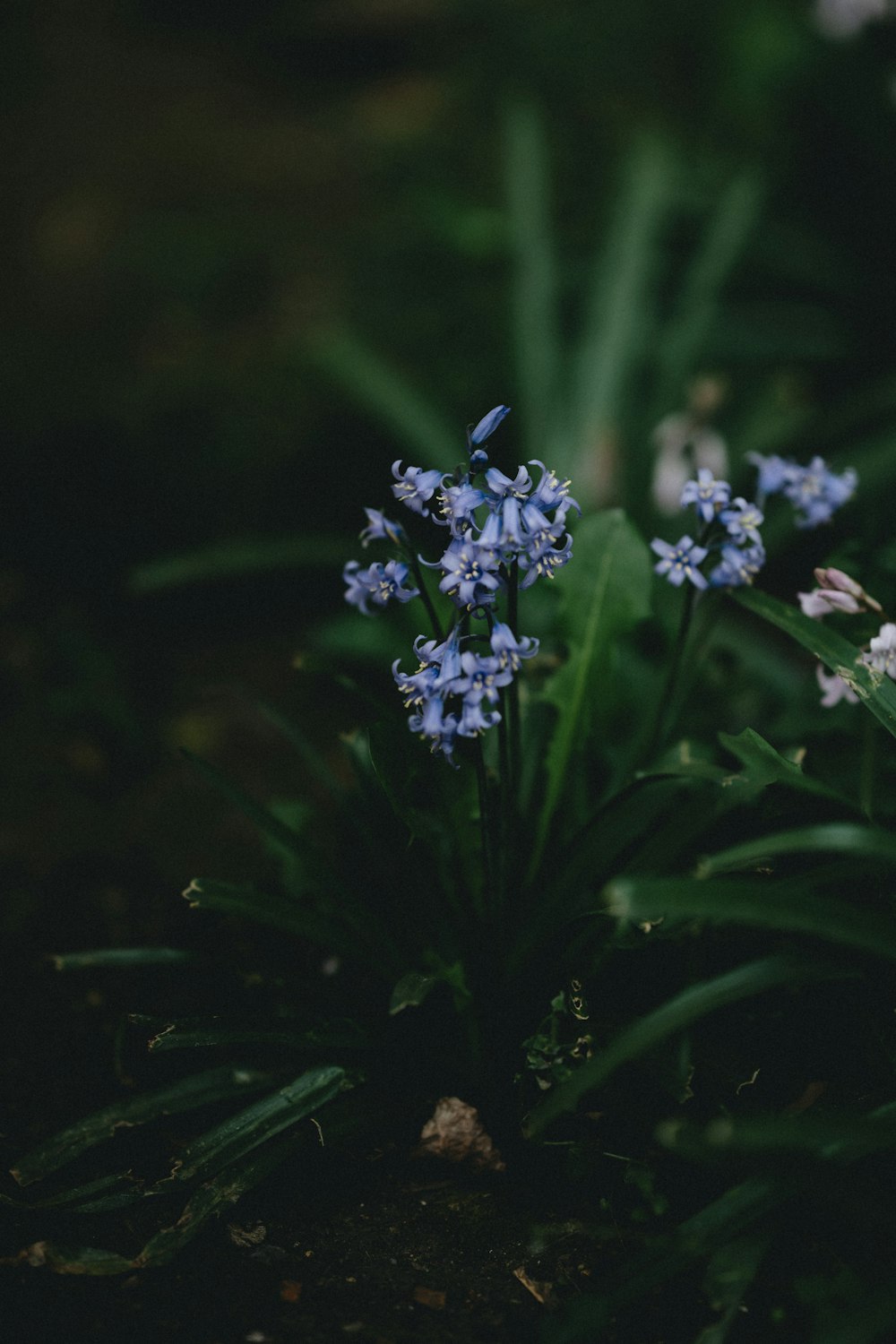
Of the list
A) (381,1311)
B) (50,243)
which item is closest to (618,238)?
(50,243)

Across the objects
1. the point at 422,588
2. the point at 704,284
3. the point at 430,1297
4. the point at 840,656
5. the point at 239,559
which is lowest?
the point at 430,1297

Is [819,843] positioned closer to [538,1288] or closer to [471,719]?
[471,719]

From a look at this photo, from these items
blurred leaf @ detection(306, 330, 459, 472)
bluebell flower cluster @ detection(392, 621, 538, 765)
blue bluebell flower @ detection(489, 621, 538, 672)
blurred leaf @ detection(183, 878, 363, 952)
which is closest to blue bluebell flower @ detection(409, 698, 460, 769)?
bluebell flower cluster @ detection(392, 621, 538, 765)

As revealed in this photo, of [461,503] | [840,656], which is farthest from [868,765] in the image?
[461,503]

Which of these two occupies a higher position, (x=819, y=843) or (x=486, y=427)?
(x=486, y=427)

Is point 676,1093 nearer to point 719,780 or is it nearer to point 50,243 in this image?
point 719,780

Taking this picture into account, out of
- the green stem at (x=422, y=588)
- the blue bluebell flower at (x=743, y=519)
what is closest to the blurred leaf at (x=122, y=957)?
the green stem at (x=422, y=588)
